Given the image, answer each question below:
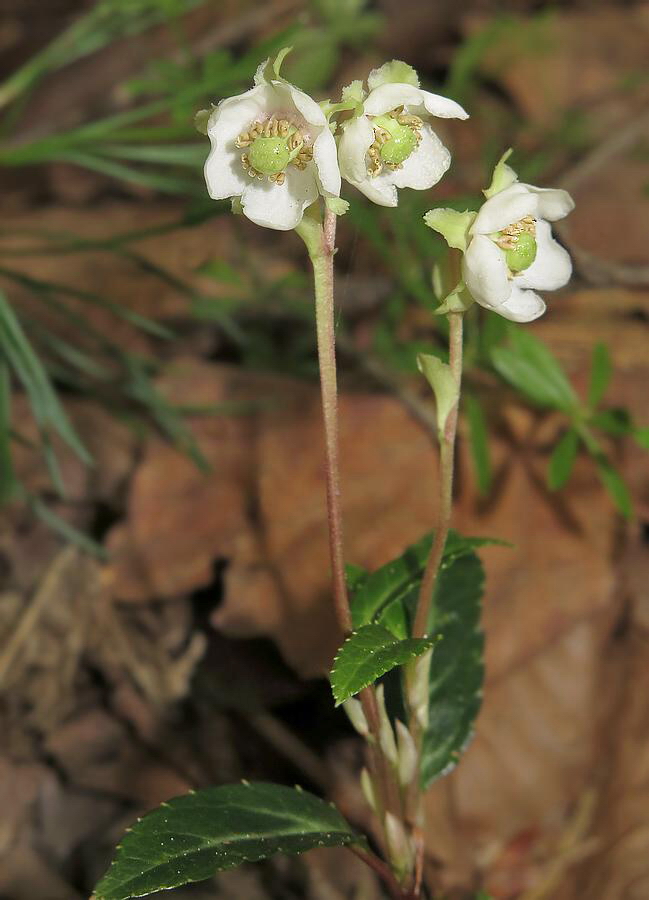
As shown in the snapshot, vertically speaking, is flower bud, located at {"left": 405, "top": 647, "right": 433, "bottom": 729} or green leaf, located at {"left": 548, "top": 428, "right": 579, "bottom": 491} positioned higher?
green leaf, located at {"left": 548, "top": 428, "right": 579, "bottom": 491}

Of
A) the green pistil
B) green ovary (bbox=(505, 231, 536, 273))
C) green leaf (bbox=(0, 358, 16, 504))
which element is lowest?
green ovary (bbox=(505, 231, 536, 273))

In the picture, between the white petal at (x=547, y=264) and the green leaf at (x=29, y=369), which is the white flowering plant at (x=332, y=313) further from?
the green leaf at (x=29, y=369)

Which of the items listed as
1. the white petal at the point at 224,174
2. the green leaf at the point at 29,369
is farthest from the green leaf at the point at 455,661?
the green leaf at the point at 29,369

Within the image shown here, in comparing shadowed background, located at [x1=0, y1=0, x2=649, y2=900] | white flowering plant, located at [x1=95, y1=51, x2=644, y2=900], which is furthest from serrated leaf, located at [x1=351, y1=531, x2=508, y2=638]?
shadowed background, located at [x1=0, y1=0, x2=649, y2=900]

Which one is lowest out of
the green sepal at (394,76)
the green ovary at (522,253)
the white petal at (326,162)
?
the green ovary at (522,253)

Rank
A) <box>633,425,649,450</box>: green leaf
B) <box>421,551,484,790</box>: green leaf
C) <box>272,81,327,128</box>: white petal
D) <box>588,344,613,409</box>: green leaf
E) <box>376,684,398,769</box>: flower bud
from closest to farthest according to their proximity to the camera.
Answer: <box>272,81,327,128</box>: white petal < <box>376,684,398,769</box>: flower bud < <box>421,551,484,790</box>: green leaf < <box>633,425,649,450</box>: green leaf < <box>588,344,613,409</box>: green leaf

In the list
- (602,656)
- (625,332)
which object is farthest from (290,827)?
(625,332)

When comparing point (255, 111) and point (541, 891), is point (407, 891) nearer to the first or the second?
point (541, 891)

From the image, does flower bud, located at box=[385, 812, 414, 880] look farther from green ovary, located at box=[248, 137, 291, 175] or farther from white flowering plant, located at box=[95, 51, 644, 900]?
green ovary, located at box=[248, 137, 291, 175]

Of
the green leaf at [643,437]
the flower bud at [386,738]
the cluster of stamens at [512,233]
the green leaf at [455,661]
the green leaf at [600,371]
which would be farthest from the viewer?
the green leaf at [600,371]
